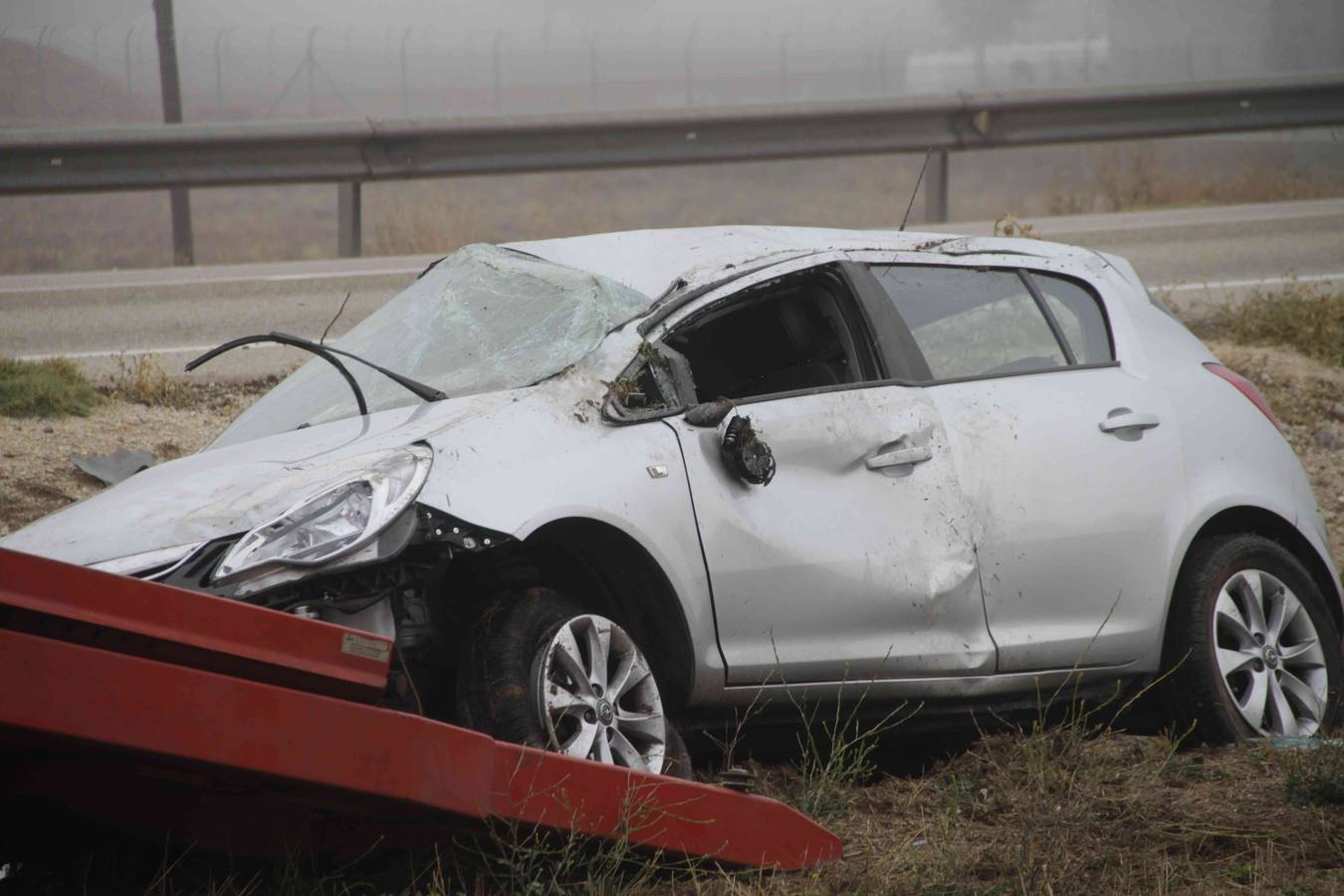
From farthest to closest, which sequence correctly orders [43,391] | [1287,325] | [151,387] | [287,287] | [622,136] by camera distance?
[622,136], [287,287], [1287,325], [151,387], [43,391]

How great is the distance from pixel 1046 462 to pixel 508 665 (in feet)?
6.42

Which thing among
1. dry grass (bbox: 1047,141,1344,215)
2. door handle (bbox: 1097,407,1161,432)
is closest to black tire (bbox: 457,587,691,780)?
door handle (bbox: 1097,407,1161,432)

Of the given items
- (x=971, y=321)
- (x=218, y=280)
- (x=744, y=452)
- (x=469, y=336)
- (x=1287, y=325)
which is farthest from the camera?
(x=218, y=280)

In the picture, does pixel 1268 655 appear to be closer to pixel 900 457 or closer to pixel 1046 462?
pixel 1046 462

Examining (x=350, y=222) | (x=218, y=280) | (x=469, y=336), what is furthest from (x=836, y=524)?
(x=350, y=222)

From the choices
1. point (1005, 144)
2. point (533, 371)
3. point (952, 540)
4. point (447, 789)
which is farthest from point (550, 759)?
point (1005, 144)

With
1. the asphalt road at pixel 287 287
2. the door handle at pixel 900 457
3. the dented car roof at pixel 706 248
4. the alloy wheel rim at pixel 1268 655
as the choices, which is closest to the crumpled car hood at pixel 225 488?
the dented car roof at pixel 706 248

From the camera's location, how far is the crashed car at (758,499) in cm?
351

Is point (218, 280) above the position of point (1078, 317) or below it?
below

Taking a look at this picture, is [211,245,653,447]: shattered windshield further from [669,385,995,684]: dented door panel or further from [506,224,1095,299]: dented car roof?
[669,385,995,684]: dented door panel

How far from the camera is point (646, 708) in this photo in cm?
374

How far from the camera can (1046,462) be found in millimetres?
4594

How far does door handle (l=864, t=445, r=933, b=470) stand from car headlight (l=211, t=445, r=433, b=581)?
1401 mm

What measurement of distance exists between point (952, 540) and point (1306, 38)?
36819 millimetres
